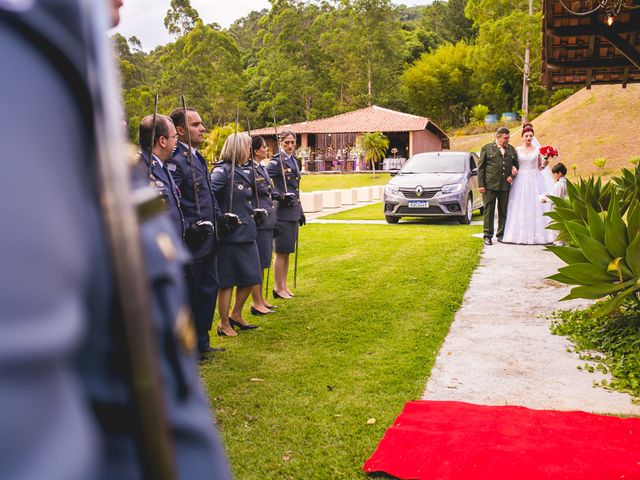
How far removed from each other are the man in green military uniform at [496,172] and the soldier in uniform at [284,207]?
4669 millimetres

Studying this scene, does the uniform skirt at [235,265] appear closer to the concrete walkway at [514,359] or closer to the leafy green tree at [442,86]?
the concrete walkway at [514,359]

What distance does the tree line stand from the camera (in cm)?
5822

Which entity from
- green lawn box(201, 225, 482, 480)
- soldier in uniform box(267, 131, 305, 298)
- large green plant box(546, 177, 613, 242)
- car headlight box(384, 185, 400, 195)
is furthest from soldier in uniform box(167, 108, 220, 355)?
car headlight box(384, 185, 400, 195)

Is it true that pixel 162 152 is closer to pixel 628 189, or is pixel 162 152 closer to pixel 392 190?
pixel 628 189

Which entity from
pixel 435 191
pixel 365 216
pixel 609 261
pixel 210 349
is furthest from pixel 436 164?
pixel 210 349

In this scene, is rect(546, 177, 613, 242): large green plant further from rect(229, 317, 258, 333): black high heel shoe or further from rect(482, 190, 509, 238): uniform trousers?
rect(482, 190, 509, 238): uniform trousers

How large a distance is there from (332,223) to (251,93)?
52.0 meters

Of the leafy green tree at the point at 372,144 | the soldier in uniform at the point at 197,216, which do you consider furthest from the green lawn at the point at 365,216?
the leafy green tree at the point at 372,144

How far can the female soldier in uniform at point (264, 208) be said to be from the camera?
6.43 metres

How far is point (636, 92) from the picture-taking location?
32125 mm

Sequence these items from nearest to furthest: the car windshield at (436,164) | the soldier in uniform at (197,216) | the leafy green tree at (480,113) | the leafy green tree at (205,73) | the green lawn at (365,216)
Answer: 1. the soldier in uniform at (197,216)
2. the car windshield at (436,164)
3. the green lawn at (365,216)
4. the leafy green tree at (480,113)
5. the leafy green tree at (205,73)

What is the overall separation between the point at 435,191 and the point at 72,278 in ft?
46.5

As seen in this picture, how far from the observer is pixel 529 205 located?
11023mm

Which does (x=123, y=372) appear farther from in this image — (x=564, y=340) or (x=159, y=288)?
(x=564, y=340)
